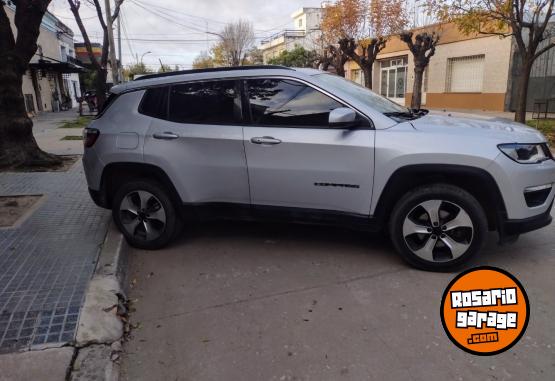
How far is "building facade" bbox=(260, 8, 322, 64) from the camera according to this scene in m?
63.5

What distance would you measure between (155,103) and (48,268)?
5.98 ft

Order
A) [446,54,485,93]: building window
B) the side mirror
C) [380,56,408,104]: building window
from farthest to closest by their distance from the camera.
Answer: [380,56,408,104]: building window → [446,54,485,93]: building window → the side mirror

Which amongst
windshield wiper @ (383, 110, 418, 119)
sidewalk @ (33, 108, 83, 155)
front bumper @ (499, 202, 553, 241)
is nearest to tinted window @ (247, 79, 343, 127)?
windshield wiper @ (383, 110, 418, 119)

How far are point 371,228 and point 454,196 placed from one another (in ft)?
2.45

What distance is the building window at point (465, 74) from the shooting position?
74.6ft

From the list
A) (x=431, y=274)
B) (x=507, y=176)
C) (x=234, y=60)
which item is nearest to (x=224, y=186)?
(x=431, y=274)

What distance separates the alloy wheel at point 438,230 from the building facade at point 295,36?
5676cm

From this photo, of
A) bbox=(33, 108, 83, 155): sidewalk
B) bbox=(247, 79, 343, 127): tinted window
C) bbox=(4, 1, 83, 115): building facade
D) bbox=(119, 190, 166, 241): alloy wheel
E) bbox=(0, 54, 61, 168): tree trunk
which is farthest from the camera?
bbox=(4, 1, 83, 115): building facade

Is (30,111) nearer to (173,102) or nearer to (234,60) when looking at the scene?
(173,102)

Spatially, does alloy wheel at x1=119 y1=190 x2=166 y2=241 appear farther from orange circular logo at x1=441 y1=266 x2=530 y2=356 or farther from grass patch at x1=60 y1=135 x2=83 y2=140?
grass patch at x1=60 y1=135 x2=83 y2=140

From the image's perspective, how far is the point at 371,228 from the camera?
404 cm

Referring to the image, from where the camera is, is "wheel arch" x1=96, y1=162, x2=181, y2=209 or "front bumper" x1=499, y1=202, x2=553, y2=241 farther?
"wheel arch" x1=96, y1=162, x2=181, y2=209

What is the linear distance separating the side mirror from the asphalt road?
4.26 ft

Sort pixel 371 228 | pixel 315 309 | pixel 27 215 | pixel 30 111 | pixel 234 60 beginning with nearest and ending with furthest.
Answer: pixel 315 309 < pixel 371 228 < pixel 27 215 < pixel 30 111 < pixel 234 60
